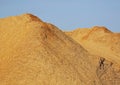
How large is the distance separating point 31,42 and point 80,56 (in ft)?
12.0

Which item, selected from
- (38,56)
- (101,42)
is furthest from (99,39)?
(38,56)

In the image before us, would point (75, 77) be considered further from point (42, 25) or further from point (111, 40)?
point (111, 40)

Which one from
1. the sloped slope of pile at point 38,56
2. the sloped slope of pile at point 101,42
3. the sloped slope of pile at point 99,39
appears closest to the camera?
the sloped slope of pile at point 38,56

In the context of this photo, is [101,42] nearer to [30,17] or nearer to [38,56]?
[30,17]

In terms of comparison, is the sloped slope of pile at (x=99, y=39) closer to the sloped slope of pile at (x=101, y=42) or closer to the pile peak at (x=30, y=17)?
the sloped slope of pile at (x=101, y=42)

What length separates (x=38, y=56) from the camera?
64.3ft

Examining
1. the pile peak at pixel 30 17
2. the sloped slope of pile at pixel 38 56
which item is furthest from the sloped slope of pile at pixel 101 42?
the pile peak at pixel 30 17

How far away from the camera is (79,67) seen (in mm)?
20953

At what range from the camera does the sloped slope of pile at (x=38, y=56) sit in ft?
61.1

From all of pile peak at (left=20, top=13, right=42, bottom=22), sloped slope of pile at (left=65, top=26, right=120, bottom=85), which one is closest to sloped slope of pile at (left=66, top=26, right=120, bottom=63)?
sloped slope of pile at (left=65, top=26, right=120, bottom=85)

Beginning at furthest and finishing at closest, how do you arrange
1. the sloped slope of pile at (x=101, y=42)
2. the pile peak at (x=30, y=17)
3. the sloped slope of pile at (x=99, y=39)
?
the sloped slope of pile at (x=99, y=39) < the sloped slope of pile at (x=101, y=42) < the pile peak at (x=30, y=17)

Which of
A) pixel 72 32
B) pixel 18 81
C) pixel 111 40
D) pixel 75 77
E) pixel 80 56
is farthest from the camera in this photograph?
pixel 72 32

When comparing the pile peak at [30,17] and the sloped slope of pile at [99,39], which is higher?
the pile peak at [30,17]

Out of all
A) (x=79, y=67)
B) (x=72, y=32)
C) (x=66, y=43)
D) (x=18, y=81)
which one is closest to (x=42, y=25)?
(x=66, y=43)
